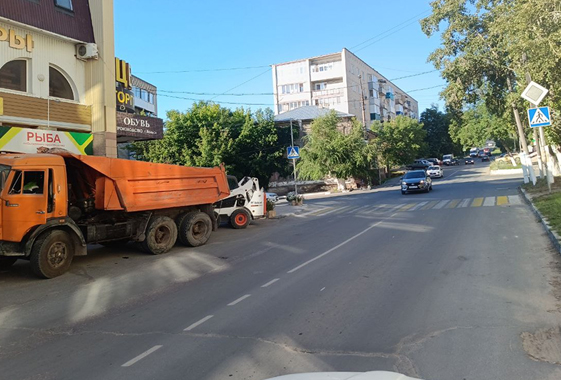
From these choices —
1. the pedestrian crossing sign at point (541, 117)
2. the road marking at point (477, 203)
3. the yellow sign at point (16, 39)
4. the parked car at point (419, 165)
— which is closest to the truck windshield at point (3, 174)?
the yellow sign at point (16, 39)

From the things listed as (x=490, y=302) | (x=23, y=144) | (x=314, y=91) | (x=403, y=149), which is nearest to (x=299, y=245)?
(x=490, y=302)

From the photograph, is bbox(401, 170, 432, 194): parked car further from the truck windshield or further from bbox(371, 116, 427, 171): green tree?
bbox(371, 116, 427, 171): green tree

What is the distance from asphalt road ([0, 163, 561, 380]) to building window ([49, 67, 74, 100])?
755 cm

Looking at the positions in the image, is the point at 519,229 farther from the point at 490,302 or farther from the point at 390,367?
the point at 390,367

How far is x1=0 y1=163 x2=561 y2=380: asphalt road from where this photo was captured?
4.08m

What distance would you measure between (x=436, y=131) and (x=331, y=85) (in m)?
27.3

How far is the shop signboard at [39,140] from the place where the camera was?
12.7m

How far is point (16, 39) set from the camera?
13.3m

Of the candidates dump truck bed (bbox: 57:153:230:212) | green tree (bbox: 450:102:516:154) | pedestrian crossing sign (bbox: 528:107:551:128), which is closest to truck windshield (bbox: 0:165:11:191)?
dump truck bed (bbox: 57:153:230:212)

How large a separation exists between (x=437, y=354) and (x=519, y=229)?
352 inches

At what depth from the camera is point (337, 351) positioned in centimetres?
429

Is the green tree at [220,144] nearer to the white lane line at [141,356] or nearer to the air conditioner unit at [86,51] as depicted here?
the air conditioner unit at [86,51]

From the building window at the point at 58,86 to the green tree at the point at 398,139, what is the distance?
4313cm

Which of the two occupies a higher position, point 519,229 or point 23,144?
point 23,144
